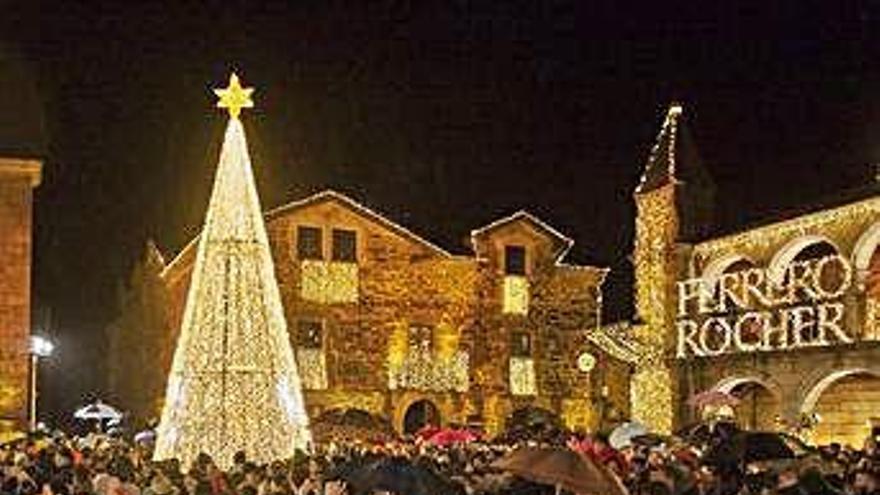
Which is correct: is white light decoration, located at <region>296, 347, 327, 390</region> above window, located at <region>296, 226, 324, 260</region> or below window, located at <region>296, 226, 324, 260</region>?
below

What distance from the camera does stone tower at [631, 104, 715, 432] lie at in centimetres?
4300

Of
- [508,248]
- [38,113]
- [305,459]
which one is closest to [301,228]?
[508,248]

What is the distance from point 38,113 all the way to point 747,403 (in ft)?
69.2

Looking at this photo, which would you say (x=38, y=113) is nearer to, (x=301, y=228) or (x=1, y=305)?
(x=1, y=305)

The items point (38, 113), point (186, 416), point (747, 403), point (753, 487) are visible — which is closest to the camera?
point (753, 487)

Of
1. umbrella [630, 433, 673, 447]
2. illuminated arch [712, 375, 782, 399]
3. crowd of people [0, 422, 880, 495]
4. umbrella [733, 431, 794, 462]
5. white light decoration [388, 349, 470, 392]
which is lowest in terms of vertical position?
crowd of people [0, 422, 880, 495]

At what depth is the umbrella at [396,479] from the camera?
11859mm

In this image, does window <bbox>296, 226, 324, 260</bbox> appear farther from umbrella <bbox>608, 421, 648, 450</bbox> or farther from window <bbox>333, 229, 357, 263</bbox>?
umbrella <bbox>608, 421, 648, 450</bbox>

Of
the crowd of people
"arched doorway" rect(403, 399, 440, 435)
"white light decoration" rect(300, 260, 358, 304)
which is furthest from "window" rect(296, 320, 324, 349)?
the crowd of people

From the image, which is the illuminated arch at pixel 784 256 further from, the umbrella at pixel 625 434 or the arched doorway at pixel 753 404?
the umbrella at pixel 625 434

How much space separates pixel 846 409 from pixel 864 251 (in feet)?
19.7

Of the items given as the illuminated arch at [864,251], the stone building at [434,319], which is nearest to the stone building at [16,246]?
the stone building at [434,319]

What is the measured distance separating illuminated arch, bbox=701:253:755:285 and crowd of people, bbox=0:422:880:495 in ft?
63.2

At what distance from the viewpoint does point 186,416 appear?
22.7 meters
